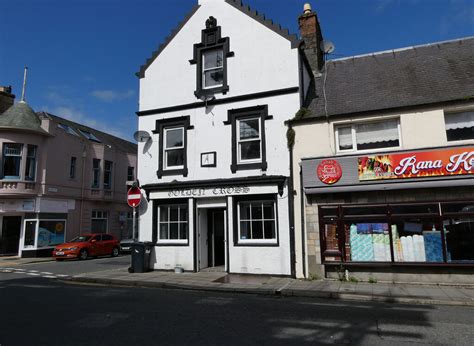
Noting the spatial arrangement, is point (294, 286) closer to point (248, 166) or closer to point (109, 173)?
point (248, 166)

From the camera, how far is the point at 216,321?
6.88 metres

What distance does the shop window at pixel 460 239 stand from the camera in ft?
34.0

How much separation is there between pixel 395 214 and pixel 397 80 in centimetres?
531

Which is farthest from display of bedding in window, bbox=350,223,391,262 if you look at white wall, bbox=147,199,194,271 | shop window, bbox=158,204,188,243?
shop window, bbox=158,204,188,243

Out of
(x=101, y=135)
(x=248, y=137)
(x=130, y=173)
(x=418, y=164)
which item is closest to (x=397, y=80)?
(x=418, y=164)

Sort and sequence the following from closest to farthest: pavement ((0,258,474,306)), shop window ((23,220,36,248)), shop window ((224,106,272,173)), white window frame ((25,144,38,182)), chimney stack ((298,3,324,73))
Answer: pavement ((0,258,474,306)), shop window ((224,106,272,173)), chimney stack ((298,3,324,73)), shop window ((23,220,36,248)), white window frame ((25,144,38,182))

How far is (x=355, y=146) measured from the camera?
1215 centimetres

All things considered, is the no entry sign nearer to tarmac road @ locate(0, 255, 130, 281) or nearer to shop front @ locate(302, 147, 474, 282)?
tarmac road @ locate(0, 255, 130, 281)

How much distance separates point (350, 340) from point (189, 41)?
1304 centimetres

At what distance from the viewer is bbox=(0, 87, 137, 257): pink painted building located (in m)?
22.9

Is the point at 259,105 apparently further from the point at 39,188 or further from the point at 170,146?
the point at 39,188

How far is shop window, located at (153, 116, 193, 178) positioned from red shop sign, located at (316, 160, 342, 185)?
5.46m

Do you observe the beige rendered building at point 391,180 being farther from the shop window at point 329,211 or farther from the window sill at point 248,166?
the window sill at point 248,166

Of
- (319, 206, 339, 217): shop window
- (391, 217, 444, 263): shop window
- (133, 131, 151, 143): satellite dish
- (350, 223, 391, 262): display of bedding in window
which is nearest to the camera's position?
(391, 217, 444, 263): shop window
